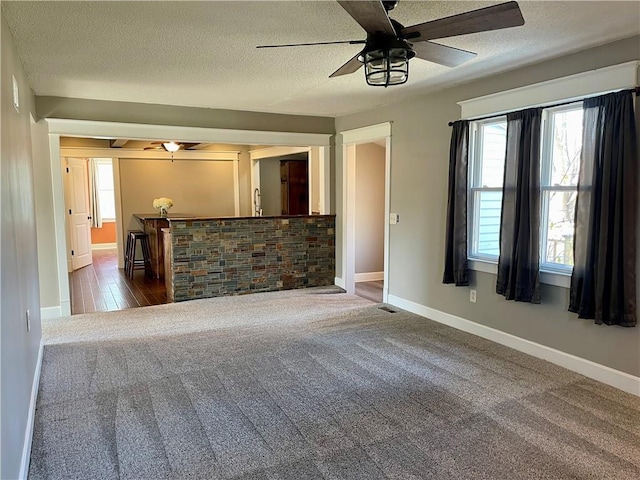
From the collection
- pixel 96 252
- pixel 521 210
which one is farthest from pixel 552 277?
pixel 96 252

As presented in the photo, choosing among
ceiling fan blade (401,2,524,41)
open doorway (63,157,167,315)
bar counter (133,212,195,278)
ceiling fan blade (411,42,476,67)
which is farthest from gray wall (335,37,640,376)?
open doorway (63,157,167,315)

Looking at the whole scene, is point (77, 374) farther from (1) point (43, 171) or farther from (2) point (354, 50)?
(2) point (354, 50)

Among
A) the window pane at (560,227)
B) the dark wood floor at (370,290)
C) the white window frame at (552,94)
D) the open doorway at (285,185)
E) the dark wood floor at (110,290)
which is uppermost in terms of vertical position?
the white window frame at (552,94)

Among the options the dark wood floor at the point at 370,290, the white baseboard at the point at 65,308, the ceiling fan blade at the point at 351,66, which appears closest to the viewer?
the ceiling fan blade at the point at 351,66

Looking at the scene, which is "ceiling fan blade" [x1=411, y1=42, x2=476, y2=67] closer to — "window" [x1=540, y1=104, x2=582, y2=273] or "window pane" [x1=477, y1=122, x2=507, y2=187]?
"window" [x1=540, y1=104, x2=582, y2=273]

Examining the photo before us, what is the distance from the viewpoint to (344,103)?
16.9ft

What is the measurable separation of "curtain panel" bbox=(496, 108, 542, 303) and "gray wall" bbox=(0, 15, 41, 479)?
11.2ft

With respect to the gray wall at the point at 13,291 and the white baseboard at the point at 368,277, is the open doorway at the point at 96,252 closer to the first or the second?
the gray wall at the point at 13,291

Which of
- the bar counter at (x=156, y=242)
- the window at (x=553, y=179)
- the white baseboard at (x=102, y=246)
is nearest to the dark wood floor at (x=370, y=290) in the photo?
the window at (x=553, y=179)

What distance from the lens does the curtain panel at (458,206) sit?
4.11 meters

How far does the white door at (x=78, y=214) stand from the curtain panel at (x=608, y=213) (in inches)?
310

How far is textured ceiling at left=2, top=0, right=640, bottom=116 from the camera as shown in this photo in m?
2.46

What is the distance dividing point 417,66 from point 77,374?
3567mm

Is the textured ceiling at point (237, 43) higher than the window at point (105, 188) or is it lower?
higher
